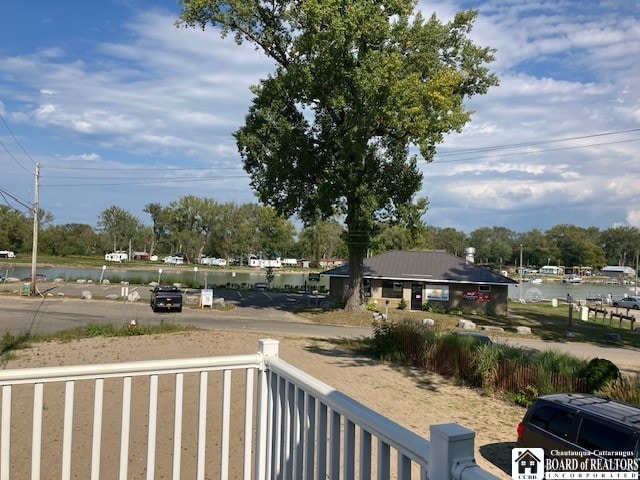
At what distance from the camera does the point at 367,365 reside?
595 inches

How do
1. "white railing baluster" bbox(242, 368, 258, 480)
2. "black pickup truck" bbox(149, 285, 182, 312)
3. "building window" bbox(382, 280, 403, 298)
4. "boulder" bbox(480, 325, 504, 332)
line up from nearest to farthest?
1. "white railing baluster" bbox(242, 368, 258, 480)
2. "boulder" bbox(480, 325, 504, 332)
3. "black pickup truck" bbox(149, 285, 182, 312)
4. "building window" bbox(382, 280, 403, 298)

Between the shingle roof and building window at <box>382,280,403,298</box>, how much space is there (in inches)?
24.7

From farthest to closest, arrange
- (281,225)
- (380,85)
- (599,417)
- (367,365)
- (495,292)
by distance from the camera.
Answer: (281,225)
(495,292)
(380,85)
(367,365)
(599,417)

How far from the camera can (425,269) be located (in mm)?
37938

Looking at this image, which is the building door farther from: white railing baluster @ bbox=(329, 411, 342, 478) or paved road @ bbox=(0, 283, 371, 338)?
white railing baluster @ bbox=(329, 411, 342, 478)

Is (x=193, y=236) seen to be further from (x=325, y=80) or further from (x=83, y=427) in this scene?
(x=83, y=427)

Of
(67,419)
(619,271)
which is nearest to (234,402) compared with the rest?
(67,419)

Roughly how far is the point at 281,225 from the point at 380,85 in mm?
A: 58035

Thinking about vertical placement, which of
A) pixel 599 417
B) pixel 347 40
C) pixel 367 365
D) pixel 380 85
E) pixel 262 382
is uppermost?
pixel 347 40

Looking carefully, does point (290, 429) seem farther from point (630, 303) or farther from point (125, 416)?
point (630, 303)

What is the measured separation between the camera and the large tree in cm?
2494

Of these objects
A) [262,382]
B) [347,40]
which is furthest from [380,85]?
[262,382]

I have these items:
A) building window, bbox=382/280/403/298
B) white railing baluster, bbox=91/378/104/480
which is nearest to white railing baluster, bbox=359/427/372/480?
white railing baluster, bbox=91/378/104/480

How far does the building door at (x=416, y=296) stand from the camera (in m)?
36.9
